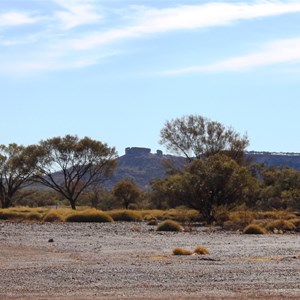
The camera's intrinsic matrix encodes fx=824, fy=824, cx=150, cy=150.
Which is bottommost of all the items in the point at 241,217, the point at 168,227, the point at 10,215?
the point at 168,227

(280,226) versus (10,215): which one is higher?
(10,215)

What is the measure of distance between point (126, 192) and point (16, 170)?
12.1 meters

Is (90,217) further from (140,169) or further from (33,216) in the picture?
(140,169)

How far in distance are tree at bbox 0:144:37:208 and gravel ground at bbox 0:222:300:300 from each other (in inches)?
1984

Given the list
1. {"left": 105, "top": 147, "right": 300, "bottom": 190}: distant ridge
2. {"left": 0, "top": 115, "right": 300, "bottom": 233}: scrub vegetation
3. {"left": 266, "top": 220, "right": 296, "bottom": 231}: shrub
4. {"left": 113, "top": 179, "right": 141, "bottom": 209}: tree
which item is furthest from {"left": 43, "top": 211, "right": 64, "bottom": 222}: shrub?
{"left": 105, "top": 147, "right": 300, "bottom": 190}: distant ridge

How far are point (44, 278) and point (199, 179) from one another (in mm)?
34806

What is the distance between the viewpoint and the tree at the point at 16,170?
284 ft

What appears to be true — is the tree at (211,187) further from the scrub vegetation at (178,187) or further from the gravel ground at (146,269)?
the gravel ground at (146,269)

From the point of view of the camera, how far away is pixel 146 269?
72.1 feet

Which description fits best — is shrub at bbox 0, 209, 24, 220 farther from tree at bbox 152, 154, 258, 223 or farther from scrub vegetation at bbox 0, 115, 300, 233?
tree at bbox 152, 154, 258, 223

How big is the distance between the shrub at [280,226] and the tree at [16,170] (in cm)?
4432

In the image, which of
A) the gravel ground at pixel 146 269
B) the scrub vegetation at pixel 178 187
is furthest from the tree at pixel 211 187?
the gravel ground at pixel 146 269

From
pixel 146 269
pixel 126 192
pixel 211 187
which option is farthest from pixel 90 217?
pixel 146 269

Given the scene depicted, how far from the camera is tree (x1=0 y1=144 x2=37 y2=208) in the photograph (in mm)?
86688
